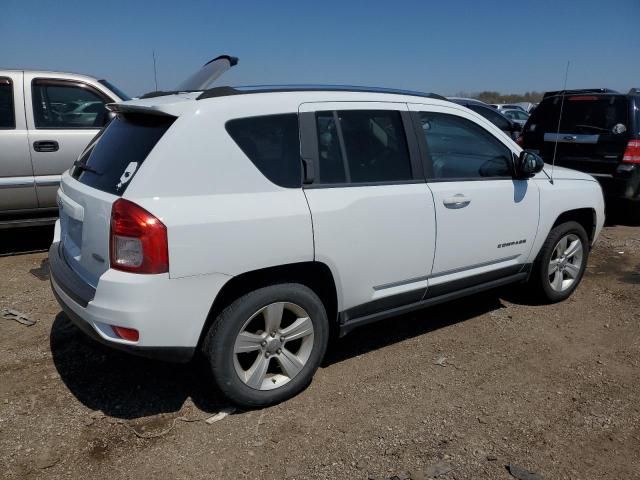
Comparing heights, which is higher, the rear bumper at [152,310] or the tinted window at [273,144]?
the tinted window at [273,144]

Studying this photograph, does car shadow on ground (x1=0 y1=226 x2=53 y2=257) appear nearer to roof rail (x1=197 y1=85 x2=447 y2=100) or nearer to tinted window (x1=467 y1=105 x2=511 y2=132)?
roof rail (x1=197 y1=85 x2=447 y2=100)

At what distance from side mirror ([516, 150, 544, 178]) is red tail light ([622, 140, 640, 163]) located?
3740mm

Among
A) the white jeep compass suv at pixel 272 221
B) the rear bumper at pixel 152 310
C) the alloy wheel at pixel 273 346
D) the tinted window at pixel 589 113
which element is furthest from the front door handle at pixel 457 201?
the tinted window at pixel 589 113

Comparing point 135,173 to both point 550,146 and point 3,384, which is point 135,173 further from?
point 550,146

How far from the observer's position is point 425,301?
12.2 feet

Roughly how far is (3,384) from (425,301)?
2.72 meters

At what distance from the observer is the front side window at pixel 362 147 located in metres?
3.18

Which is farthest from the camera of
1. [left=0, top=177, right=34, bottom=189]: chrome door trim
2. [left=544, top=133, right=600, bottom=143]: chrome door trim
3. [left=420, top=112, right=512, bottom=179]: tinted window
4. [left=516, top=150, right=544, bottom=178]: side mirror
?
[left=544, top=133, right=600, bottom=143]: chrome door trim

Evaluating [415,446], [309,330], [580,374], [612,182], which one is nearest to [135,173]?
[309,330]

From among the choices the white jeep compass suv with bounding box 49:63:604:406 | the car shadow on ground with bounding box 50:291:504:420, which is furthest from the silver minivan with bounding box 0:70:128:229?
the white jeep compass suv with bounding box 49:63:604:406

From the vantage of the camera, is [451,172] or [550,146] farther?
[550,146]

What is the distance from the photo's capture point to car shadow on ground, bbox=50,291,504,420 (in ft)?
10.3

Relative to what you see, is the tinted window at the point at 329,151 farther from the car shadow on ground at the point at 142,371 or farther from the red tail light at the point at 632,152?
the red tail light at the point at 632,152

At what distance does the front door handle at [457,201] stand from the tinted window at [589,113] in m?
4.62
